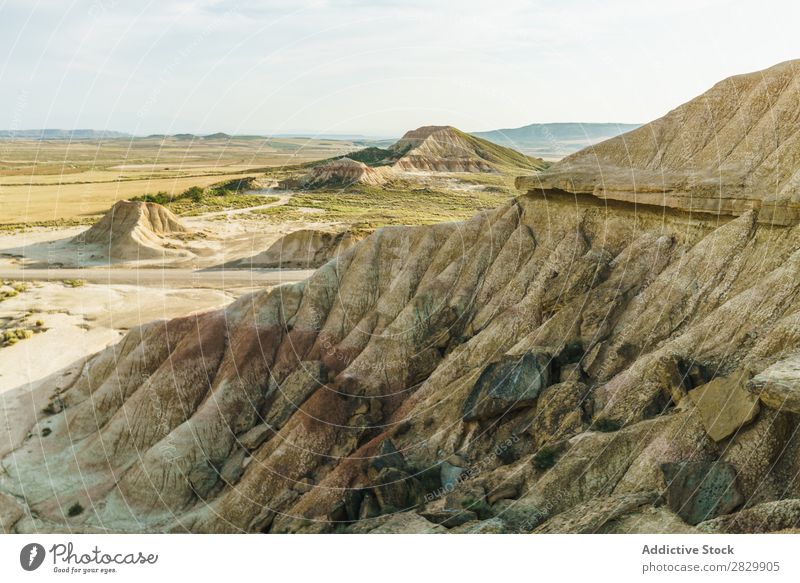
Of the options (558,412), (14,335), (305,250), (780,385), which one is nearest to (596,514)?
(780,385)

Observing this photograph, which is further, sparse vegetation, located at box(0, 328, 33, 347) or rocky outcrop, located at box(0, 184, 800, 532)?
sparse vegetation, located at box(0, 328, 33, 347)

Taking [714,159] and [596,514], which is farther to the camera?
[714,159]

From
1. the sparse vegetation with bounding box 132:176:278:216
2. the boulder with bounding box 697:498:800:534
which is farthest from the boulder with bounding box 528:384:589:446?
the sparse vegetation with bounding box 132:176:278:216

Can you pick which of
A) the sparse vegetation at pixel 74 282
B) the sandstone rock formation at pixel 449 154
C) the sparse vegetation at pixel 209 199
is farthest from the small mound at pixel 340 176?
the sparse vegetation at pixel 74 282

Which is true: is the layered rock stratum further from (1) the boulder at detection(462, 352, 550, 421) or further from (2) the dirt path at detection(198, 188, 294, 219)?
(2) the dirt path at detection(198, 188, 294, 219)

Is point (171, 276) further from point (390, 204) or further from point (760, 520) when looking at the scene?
point (760, 520)
